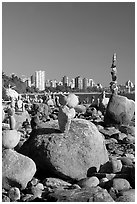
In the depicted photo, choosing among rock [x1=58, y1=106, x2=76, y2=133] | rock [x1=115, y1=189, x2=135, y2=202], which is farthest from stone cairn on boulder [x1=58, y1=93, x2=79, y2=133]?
rock [x1=115, y1=189, x2=135, y2=202]

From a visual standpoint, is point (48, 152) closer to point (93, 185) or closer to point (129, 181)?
point (93, 185)

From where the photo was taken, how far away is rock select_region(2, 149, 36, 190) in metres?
4.98

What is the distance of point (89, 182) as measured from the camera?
16.8 feet

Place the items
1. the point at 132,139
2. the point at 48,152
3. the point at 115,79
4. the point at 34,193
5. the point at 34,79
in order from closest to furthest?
1. the point at 34,193
2. the point at 48,152
3. the point at 132,139
4. the point at 115,79
5. the point at 34,79

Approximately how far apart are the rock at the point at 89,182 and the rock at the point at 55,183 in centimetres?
23

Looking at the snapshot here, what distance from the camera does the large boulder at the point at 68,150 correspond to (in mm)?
5473

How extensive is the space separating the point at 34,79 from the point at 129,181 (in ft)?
277

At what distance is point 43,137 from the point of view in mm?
5793

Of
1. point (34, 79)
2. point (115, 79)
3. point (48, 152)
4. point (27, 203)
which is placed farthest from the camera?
point (34, 79)

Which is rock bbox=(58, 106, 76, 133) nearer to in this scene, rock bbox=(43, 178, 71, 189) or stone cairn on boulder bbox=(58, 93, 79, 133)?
stone cairn on boulder bbox=(58, 93, 79, 133)

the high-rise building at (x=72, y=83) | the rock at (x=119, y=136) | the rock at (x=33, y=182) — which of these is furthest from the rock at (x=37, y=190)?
the high-rise building at (x=72, y=83)

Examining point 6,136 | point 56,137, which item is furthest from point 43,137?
point 6,136

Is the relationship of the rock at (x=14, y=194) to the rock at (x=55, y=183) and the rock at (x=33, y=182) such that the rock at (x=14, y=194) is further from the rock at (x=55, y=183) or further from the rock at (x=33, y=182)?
the rock at (x=55, y=183)

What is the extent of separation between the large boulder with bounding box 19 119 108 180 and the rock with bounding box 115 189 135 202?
112 cm
